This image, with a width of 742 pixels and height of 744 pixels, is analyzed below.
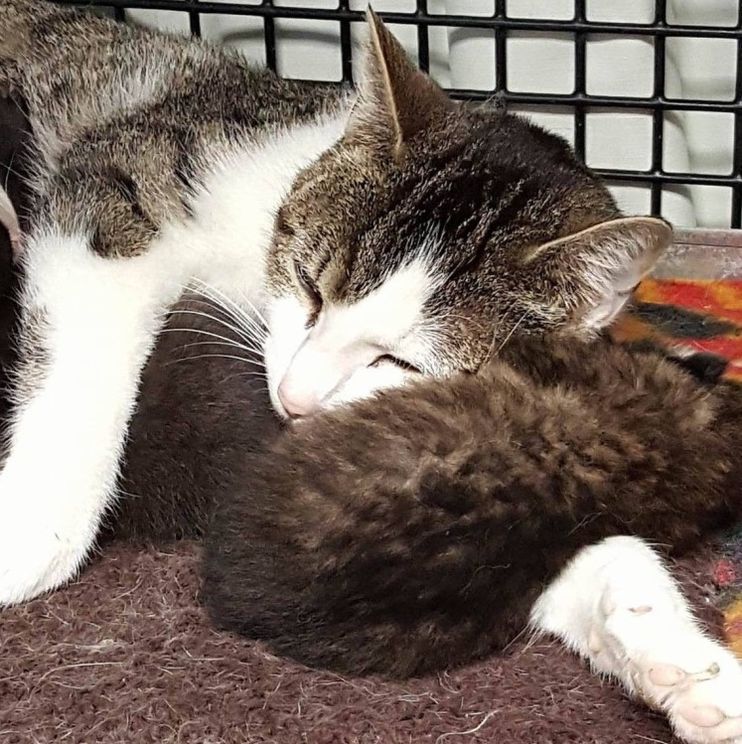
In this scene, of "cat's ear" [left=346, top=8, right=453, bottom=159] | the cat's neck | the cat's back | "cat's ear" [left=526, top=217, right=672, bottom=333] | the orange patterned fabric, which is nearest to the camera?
"cat's ear" [left=526, top=217, right=672, bottom=333]

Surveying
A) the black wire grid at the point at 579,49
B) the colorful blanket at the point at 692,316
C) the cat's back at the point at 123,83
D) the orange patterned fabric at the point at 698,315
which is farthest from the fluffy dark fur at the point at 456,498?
the black wire grid at the point at 579,49

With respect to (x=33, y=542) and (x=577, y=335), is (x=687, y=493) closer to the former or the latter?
(x=577, y=335)

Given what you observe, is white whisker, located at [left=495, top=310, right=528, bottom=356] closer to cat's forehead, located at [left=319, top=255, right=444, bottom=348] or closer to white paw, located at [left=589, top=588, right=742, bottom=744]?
cat's forehead, located at [left=319, top=255, right=444, bottom=348]

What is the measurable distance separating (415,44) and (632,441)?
985 mm

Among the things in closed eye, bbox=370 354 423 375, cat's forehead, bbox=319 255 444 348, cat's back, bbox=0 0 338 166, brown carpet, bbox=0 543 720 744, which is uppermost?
cat's back, bbox=0 0 338 166

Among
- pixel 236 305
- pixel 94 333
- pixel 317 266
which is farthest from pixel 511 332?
pixel 94 333

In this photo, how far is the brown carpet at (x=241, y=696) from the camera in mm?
1019

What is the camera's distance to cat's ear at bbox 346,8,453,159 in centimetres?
125

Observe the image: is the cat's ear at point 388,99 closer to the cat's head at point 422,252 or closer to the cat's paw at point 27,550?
the cat's head at point 422,252

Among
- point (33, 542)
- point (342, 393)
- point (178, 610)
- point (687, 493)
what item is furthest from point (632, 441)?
point (33, 542)

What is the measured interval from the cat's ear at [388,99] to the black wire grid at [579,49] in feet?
1.32

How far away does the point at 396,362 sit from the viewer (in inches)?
47.9

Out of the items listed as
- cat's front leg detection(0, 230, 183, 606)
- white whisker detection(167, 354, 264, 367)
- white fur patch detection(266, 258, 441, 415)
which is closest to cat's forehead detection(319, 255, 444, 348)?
white fur patch detection(266, 258, 441, 415)

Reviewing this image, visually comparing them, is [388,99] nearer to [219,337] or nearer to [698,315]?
[219,337]
